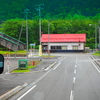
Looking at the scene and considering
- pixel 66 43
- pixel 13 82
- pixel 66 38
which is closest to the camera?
pixel 13 82

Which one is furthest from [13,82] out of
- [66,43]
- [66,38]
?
[66,38]

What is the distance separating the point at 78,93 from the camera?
46.3ft

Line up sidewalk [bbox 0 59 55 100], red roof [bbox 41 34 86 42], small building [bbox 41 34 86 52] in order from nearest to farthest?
sidewalk [bbox 0 59 55 100]
small building [bbox 41 34 86 52]
red roof [bbox 41 34 86 42]

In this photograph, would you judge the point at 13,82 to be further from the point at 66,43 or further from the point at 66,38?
the point at 66,38

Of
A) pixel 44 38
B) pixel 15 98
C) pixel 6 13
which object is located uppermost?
pixel 6 13

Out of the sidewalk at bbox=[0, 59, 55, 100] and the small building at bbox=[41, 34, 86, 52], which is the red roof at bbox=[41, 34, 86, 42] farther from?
the sidewalk at bbox=[0, 59, 55, 100]

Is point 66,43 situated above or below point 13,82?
above

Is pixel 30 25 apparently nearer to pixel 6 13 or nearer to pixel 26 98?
pixel 6 13

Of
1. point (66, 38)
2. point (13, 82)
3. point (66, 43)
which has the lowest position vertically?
point (13, 82)

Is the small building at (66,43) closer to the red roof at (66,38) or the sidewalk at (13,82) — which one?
the red roof at (66,38)

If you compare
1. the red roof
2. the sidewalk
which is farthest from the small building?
the sidewalk

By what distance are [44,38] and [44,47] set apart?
120 inches

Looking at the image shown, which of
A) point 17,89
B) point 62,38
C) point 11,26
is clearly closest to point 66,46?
point 62,38

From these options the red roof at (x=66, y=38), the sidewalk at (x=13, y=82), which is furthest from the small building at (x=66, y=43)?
the sidewalk at (x=13, y=82)
